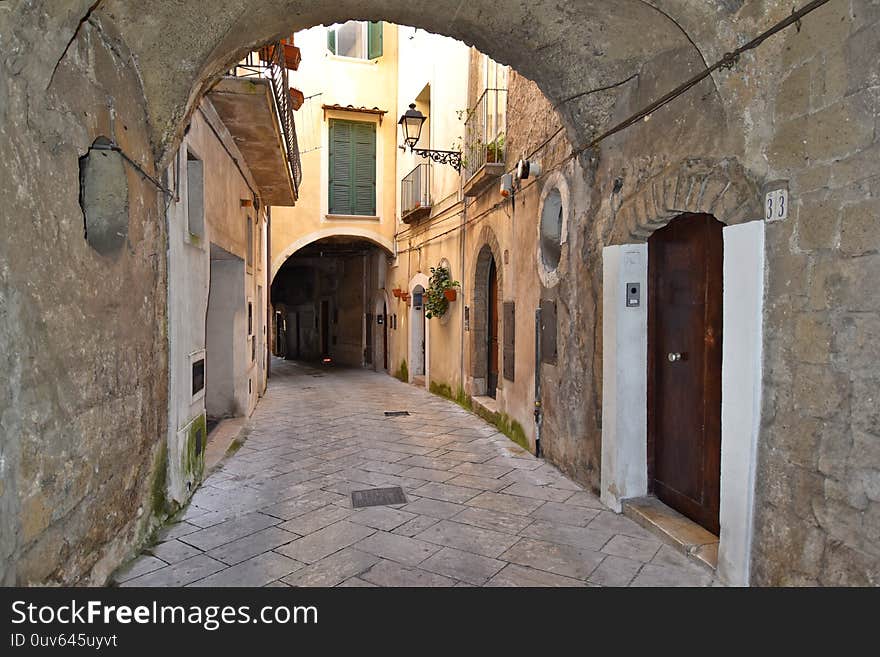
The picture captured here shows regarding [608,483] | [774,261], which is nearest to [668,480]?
[608,483]

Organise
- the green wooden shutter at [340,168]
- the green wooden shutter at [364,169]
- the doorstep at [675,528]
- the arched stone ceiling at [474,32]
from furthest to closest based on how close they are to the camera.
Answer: the green wooden shutter at [364,169] → the green wooden shutter at [340,168] → the doorstep at [675,528] → the arched stone ceiling at [474,32]

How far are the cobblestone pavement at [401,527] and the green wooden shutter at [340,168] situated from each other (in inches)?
357

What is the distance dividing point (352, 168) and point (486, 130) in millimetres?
7127

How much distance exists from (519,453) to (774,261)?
12.8 ft

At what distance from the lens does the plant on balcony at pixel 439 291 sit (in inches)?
407

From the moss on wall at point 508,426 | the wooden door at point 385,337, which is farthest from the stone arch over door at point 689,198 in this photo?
the wooden door at point 385,337

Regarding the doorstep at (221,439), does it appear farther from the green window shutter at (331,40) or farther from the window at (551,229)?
the green window shutter at (331,40)

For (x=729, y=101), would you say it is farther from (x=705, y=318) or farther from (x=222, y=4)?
(x=222, y=4)

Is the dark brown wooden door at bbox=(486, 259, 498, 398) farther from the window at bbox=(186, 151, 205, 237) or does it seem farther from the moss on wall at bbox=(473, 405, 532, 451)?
the window at bbox=(186, 151, 205, 237)

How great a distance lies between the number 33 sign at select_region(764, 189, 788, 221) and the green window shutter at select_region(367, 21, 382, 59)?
13.7 metres

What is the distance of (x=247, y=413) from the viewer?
7.98m

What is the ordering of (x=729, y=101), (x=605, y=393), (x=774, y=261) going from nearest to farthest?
(x=774, y=261) < (x=729, y=101) < (x=605, y=393)

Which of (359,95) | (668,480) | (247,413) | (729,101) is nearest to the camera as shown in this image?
(729,101)

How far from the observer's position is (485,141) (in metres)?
8.27
